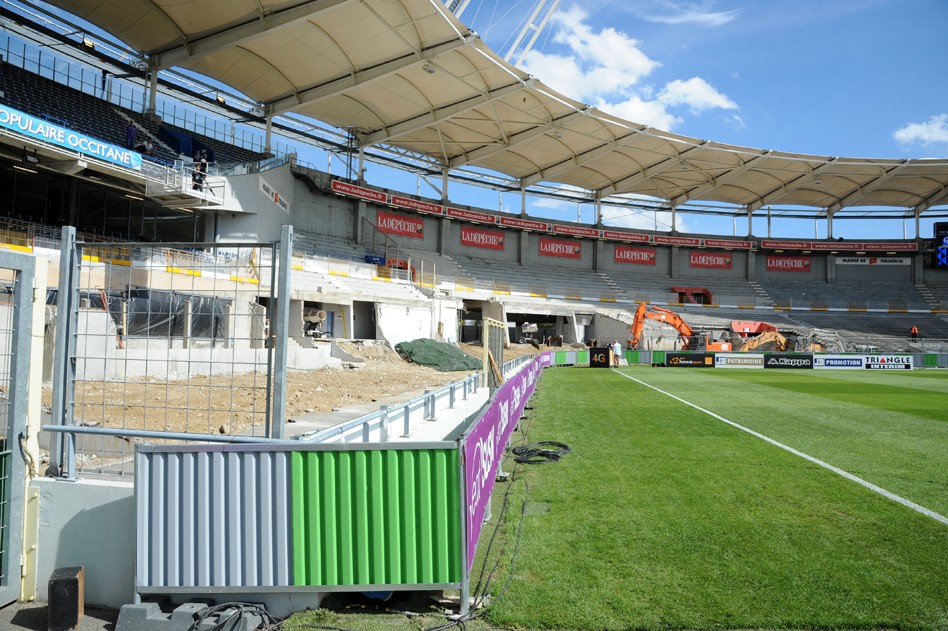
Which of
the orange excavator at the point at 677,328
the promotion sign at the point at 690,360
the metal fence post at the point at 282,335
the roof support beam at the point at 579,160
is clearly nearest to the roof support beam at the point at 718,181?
the roof support beam at the point at 579,160

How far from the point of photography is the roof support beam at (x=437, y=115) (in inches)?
1441

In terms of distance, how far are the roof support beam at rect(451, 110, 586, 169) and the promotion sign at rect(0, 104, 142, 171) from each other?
26555mm

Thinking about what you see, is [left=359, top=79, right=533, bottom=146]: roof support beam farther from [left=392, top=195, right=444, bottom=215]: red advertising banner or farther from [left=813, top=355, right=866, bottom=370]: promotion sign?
[left=813, top=355, right=866, bottom=370]: promotion sign

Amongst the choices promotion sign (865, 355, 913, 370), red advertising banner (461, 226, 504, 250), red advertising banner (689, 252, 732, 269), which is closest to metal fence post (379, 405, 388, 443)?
promotion sign (865, 355, 913, 370)

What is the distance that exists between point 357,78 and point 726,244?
42363 mm

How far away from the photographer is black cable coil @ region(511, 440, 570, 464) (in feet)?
28.3

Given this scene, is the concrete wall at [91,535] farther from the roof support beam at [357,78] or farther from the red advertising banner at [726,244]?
the red advertising banner at [726,244]

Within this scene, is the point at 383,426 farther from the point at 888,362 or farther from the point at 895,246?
the point at 895,246

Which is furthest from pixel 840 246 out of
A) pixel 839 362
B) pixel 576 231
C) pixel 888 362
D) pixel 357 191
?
pixel 357 191

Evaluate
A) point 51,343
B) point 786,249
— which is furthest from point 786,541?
point 786,249

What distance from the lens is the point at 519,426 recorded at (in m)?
12.2

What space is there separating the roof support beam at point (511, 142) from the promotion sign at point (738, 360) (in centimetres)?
1850

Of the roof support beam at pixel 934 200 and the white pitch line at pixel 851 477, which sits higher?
the roof support beam at pixel 934 200

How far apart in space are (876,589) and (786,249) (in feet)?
212
